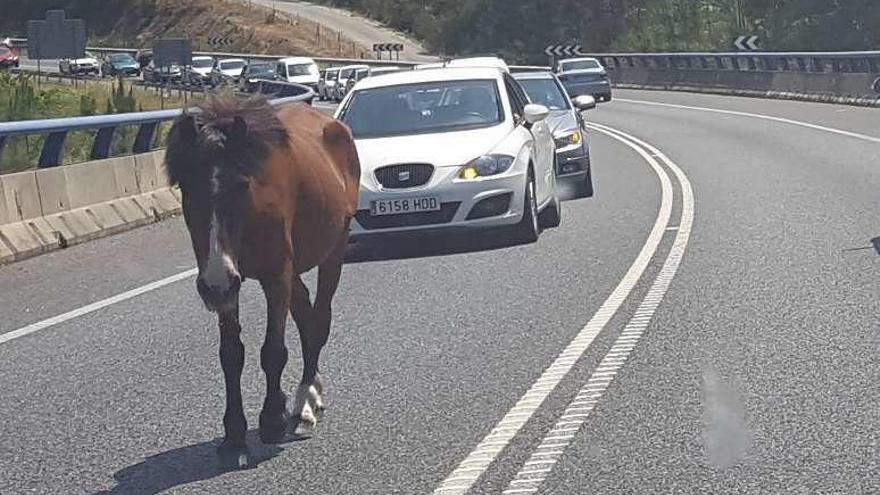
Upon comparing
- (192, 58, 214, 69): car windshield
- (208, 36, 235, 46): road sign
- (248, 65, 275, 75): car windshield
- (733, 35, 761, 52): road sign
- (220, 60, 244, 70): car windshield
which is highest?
(733, 35, 761, 52): road sign

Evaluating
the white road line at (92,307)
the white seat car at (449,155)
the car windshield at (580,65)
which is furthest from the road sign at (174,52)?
the white road line at (92,307)

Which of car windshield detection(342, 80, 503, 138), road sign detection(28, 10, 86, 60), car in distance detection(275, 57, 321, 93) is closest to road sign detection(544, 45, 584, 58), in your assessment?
car in distance detection(275, 57, 321, 93)

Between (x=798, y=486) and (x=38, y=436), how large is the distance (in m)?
3.46

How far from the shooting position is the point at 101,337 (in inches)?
418

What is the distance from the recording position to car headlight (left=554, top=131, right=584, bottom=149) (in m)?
19.4

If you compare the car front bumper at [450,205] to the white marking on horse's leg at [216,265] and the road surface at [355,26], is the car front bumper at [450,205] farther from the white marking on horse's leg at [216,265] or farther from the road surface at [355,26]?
the road surface at [355,26]

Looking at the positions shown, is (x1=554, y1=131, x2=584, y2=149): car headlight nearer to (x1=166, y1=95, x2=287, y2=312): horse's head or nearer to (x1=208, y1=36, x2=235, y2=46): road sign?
(x1=166, y1=95, x2=287, y2=312): horse's head

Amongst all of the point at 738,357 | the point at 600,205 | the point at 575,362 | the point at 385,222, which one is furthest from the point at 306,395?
the point at 600,205

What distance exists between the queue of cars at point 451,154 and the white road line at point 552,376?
1.31 m

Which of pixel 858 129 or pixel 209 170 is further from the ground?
pixel 209 170

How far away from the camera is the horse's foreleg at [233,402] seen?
22.2 ft

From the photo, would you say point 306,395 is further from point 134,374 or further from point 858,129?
point 858,129

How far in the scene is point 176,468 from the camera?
6965 millimetres

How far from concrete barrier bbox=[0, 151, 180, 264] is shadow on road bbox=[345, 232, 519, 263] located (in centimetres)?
286
